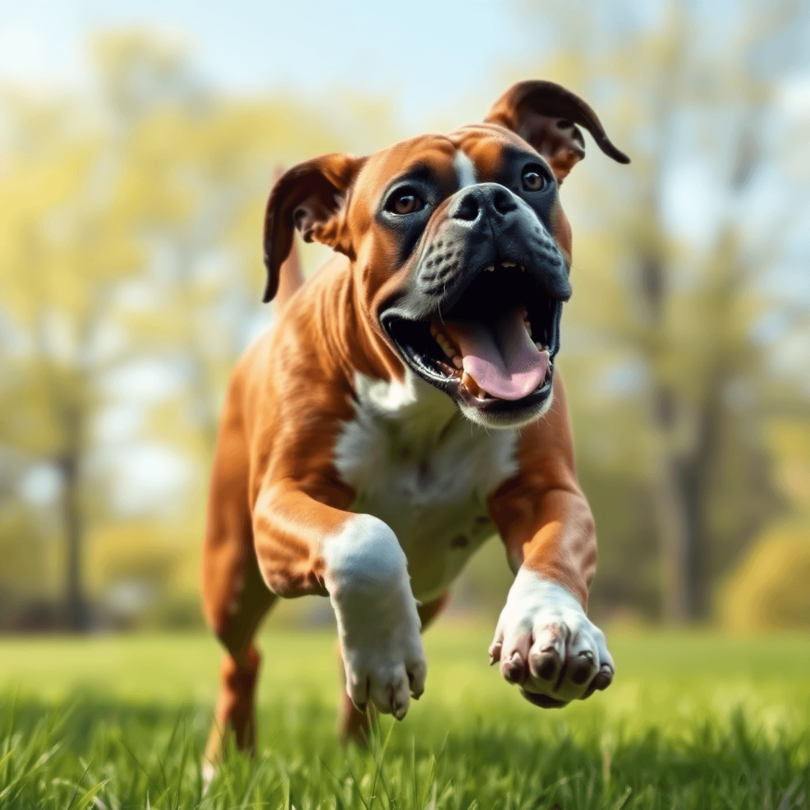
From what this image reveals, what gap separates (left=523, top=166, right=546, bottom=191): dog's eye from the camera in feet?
9.43

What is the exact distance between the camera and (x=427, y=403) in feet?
9.98

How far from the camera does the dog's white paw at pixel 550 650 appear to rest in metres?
2.29

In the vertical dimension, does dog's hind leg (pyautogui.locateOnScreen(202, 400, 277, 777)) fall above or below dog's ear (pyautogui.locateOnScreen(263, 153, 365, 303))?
below


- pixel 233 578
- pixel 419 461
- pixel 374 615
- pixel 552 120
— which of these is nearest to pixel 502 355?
pixel 419 461

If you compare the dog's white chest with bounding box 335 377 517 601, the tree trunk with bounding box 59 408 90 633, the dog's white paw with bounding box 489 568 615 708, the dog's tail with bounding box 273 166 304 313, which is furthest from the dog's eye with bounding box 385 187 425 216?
the tree trunk with bounding box 59 408 90 633

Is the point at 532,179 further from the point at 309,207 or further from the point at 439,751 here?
the point at 439,751

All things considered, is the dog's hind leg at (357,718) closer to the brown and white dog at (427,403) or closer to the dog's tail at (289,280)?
the brown and white dog at (427,403)

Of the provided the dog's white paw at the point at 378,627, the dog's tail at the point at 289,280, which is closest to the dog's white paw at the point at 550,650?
the dog's white paw at the point at 378,627

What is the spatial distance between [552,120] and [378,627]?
176cm

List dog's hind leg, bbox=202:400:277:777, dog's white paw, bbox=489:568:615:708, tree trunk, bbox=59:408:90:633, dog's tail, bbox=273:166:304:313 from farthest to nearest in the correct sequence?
tree trunk, bbox=59:408:90:633 → dog's tail, bbox=273:166:304:313 → dog's hind leg, bbox=202:400:277:777 → dog's white paw, bbox=489:568:615:708

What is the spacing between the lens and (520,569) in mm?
2650

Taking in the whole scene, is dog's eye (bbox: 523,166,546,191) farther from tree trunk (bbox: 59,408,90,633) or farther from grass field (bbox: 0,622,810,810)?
tree trunk (bbox: 59,408,90,633)

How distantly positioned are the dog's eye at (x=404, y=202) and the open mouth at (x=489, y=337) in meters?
0.26

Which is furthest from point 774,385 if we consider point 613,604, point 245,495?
point 245,495
